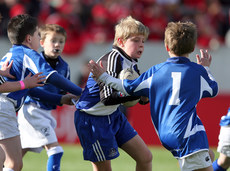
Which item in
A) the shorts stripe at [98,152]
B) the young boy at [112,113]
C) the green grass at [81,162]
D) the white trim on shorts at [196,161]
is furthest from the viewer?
the green grass at [81,162]

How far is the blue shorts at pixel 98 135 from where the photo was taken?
219 inches

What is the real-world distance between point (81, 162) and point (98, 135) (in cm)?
403

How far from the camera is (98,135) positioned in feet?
18.3

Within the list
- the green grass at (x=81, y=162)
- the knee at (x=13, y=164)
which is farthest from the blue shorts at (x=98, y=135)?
the green grass at (x=81, y=162)

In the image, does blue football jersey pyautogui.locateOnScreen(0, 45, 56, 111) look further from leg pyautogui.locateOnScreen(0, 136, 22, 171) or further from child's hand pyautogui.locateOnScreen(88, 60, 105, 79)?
child's hand pyautogui.locateOnScreen(88, 60, 105, 79)

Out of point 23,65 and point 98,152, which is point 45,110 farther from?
point 98,152

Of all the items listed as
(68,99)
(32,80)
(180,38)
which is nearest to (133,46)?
(180,38)

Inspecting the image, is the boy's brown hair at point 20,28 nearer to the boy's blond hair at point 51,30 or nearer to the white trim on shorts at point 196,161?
the boy's blond hair at point 51,30

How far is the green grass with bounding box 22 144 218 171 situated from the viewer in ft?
28.5

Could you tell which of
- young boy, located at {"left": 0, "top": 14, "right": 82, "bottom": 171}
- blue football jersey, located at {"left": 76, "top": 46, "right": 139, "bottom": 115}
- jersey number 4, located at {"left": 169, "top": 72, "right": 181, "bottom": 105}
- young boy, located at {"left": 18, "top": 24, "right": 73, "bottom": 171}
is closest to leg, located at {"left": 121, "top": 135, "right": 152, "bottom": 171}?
blue football jersey, located at {"left": 76, "top": 46, "right": 139, "bottom": 115}

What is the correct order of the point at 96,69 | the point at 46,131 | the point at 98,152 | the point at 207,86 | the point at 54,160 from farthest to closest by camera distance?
the point at 46,131 → the point at 54,160 → the point at 98,152 → the point at 96,69 → the point at 207,86

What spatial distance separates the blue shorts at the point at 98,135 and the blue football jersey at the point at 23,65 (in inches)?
26.0

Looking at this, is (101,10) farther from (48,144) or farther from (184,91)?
(184,91)

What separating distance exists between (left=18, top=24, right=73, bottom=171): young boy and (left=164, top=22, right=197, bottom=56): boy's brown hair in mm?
2209
